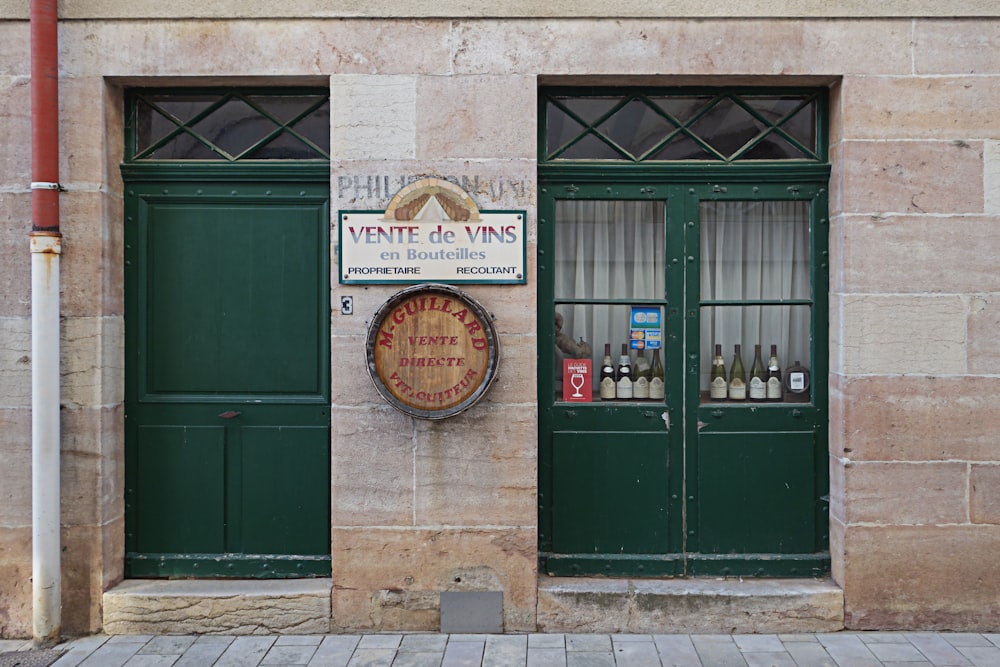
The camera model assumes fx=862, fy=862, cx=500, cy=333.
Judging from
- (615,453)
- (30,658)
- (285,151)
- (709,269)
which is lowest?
(30,658)

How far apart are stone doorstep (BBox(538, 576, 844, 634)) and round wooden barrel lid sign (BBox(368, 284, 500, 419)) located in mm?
1284

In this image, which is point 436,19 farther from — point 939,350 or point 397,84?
point 939,350

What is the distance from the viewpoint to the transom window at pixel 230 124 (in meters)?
5.18

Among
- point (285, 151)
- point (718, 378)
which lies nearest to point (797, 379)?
point (718, 378)

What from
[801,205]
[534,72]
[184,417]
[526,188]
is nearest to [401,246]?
[526,188]

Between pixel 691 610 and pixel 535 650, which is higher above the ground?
pixel 691 610

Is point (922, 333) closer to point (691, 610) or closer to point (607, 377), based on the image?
point (607, 377)

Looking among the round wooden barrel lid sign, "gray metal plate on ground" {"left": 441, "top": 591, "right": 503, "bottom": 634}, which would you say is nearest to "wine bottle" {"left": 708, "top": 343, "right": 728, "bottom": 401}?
the round wooden barrel lid sign

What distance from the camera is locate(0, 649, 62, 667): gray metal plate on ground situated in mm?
4586

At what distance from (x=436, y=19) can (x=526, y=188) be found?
109cm

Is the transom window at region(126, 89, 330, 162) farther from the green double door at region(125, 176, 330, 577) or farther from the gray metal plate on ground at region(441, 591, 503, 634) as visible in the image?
the gray metal plate on ground at region(441, 591, 503, 634)

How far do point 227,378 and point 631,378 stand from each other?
8.05 feet

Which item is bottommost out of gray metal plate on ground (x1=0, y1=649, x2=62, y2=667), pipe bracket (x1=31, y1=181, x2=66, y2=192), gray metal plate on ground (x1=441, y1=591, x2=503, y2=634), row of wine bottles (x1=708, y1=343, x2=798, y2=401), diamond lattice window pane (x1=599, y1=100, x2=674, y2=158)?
gray metal plate on ground (x1=0, y1=649, x2=62, y2=667)

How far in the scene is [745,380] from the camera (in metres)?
5.30
